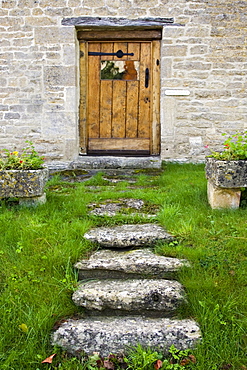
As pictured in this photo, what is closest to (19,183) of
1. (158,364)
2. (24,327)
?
(24,327)

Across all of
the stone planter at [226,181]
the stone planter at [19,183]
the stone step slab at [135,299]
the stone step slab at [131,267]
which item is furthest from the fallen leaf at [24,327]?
the stone planter at [226,181]

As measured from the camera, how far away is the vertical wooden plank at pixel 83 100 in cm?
674

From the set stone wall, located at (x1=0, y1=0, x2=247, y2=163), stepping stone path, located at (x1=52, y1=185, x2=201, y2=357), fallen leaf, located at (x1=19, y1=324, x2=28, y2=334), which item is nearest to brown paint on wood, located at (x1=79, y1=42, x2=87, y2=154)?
stone wall, located at (x1=0, y1=0, x2=247, y2=163)

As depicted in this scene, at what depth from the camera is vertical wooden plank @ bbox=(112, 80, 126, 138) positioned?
22.4 feet

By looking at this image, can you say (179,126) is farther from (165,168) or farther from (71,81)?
(71,81)

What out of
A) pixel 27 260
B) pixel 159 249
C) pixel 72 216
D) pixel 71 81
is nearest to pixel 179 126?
pixel 71 81

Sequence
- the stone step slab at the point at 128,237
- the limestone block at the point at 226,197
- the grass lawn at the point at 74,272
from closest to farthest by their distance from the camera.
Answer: the grass lawn at the point at 74,272 → the stone step slab at the point at 128,237 → the limestone block at the point at 226,197

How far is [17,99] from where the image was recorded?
21.7 ft

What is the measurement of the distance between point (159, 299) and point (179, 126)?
4709 mm

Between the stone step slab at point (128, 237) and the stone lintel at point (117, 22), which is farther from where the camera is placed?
the stone lintel at point (117, 22)

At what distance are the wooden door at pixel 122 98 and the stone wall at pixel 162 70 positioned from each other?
0.33 m

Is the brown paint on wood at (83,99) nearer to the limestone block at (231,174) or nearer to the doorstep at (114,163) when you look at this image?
the doorstep at (114,163)

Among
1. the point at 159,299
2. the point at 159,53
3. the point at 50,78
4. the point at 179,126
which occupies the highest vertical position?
the point at 159,53

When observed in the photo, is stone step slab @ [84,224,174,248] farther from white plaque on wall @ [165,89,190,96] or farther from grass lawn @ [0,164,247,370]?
white plaque on wall @ [165,89,190,96]
